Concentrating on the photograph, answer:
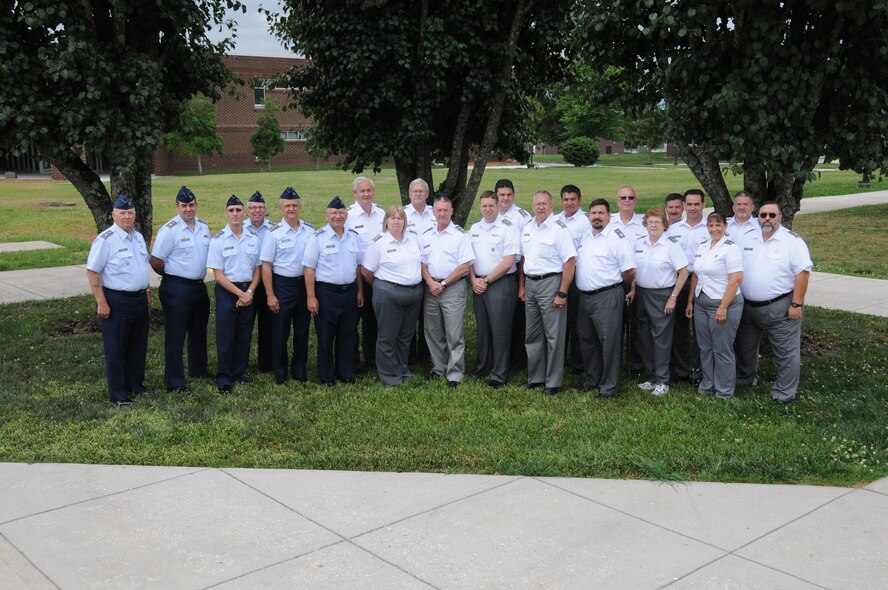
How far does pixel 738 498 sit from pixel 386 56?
6691 millimetres

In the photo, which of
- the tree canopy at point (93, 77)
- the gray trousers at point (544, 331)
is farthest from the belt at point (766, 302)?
the tree canopy at point (93, 77)

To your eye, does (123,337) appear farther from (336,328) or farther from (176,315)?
(336,328)

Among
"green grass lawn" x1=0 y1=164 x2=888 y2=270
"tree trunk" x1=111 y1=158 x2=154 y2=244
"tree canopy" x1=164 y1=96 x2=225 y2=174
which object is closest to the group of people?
"tree trunk" x1=111 y1=158 x2=154 y2=244

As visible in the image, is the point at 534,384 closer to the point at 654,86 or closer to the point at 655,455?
the point at 655,455

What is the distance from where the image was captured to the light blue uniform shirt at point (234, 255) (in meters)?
7.25

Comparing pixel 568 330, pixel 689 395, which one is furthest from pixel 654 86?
pixel 689 395

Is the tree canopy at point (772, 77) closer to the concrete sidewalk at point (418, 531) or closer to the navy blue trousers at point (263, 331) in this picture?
the concrete sidewalk at point (418, 531)

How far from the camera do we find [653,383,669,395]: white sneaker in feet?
23.9

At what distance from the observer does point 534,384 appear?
7.56m

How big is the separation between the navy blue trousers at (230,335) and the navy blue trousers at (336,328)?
631 mm

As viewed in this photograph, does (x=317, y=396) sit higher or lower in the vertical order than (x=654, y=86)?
lower

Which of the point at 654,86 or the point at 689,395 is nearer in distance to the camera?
the point at 689,395

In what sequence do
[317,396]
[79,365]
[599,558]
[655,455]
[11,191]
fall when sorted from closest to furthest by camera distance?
[599,558], [655,455], [317,396], [79,365], [11,191]

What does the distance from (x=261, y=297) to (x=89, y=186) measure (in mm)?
3356
